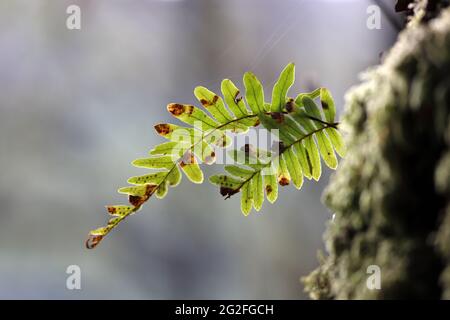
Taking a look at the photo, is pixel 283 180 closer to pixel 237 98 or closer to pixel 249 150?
pixel 249 150

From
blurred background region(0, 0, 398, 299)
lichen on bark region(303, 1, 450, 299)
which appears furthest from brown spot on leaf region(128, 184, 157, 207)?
blurred background region(0, 0, 398, 299)

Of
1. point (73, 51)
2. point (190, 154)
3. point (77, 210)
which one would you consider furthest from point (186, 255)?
point (190, 154)

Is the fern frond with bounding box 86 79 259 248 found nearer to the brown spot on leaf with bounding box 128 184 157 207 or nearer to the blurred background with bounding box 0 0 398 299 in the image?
the brown spot on leaf with bounding box 128 184 157 207

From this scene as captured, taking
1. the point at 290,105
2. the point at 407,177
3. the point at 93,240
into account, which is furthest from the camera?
the point at 290,105
